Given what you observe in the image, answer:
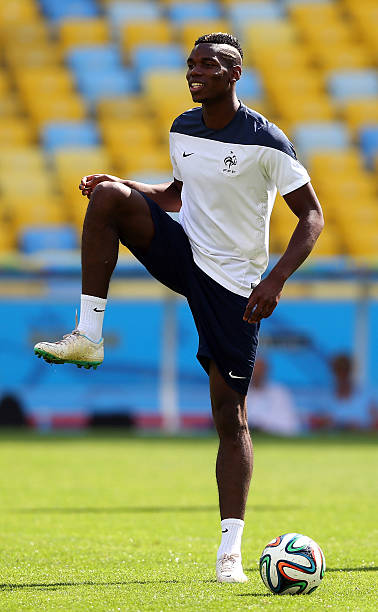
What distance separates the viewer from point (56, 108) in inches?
863

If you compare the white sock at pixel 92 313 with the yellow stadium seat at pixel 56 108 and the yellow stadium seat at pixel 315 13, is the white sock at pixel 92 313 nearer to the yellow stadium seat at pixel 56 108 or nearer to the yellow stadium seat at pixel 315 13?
the yellow stadium seat at pixel 56 108

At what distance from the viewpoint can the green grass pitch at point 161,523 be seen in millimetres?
4969

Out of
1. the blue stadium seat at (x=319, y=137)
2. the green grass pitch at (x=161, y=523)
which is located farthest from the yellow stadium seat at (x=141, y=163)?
the green grass pitch at (x=161, y=523)

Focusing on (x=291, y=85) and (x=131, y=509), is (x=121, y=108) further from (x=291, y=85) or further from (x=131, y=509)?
(x=131, y=509)

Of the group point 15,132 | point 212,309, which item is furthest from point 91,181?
point 15,132

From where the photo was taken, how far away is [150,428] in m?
17.4

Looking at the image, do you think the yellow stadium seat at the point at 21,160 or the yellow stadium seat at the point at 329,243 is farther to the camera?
the yellow stadium seat at the point at 21,160

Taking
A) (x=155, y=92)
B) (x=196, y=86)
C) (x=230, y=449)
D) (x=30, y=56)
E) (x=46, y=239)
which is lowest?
(x=46, y=239)

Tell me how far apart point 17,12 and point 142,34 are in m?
2.72

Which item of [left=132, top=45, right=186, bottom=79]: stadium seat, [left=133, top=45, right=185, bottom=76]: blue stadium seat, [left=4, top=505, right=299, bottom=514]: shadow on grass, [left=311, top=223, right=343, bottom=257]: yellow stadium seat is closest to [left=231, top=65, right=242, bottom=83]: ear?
[left=4, top=505, right=299, bottom=514]: shadow on grass

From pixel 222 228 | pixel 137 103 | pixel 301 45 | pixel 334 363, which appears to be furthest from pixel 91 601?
pixel 301 45

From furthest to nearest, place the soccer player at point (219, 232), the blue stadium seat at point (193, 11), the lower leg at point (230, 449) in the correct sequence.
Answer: the blue stadium seat at point (193, 11) → the lower leg at point (230, 449) → the soccer player at point (219, 232)

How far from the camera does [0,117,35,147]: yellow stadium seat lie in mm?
21500

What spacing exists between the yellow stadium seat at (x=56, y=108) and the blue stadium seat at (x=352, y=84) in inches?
191
